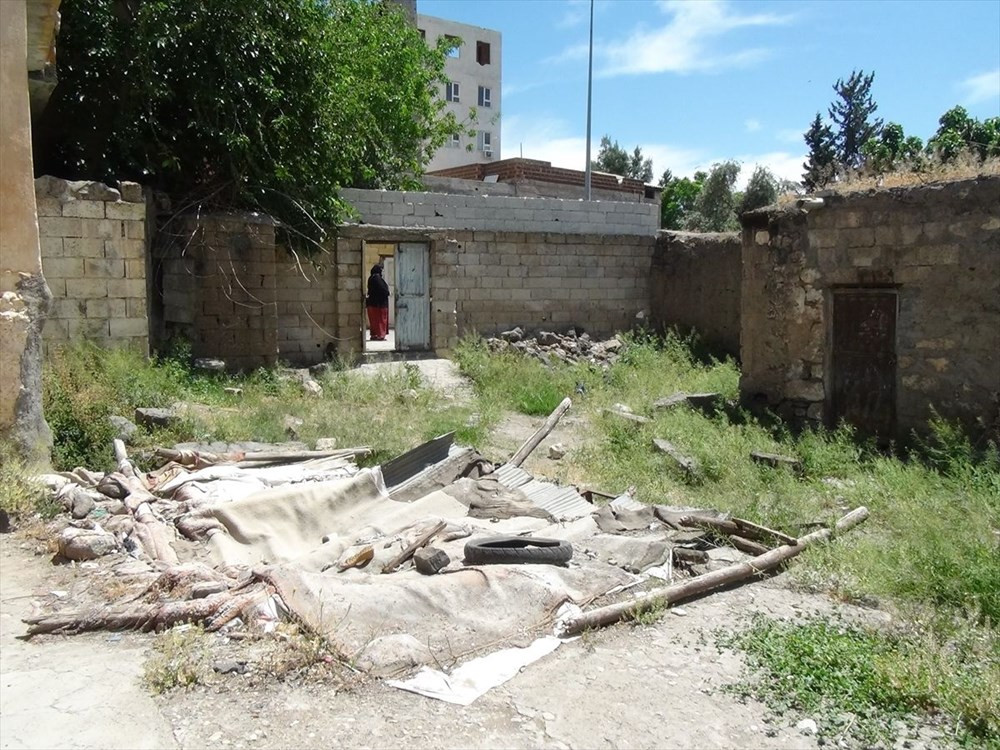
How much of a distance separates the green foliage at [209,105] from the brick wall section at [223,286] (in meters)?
0.44

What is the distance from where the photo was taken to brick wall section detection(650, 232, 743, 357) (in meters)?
14.7

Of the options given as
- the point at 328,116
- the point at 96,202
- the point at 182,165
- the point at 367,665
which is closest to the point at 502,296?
the point at 328,116

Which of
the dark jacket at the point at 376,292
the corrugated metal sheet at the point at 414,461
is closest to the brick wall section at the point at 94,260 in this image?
the corrugated metal sheet at the point at 414,461

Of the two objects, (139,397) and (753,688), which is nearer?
(753,688)

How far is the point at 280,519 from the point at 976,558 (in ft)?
15.0

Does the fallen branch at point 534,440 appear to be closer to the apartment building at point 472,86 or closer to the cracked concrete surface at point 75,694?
the cracked concrete surface at point 75,694

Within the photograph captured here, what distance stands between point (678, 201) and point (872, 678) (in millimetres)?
30419

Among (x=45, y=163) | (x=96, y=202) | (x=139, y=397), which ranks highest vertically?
(x=45, y=163)

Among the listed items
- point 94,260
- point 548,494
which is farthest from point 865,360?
point 94,260

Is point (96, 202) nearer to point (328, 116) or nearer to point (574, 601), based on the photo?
point (328, 116)

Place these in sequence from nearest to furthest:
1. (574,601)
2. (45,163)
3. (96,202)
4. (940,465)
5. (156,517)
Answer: (574,601), (156,517), (940,465), (96,202), (45,163)

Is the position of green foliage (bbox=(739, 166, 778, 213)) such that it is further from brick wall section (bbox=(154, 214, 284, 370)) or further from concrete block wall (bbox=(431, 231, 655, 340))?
brick wall section (bbox=(154, 214, 284, 370))

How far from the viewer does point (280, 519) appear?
6234 millimetres

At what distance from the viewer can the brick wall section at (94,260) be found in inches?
365
